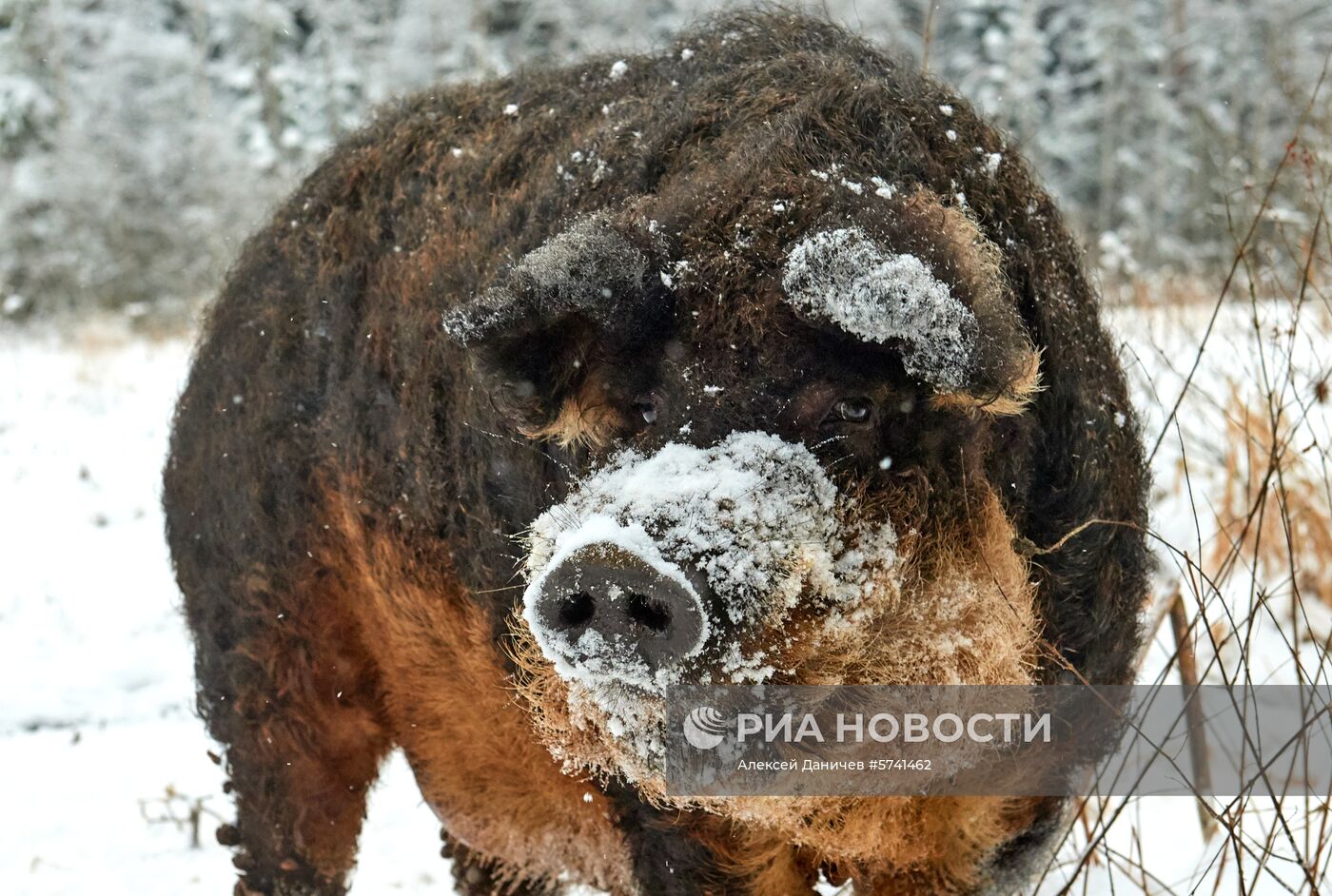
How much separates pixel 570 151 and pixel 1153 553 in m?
1.91

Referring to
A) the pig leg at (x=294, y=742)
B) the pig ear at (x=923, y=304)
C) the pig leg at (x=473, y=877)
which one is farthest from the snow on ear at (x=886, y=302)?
the pig leg at (x=473, y=877)

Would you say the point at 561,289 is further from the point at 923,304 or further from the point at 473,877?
the point at 473,877

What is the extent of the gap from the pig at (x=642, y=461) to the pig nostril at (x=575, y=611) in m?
0.01

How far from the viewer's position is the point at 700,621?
6.20 feet

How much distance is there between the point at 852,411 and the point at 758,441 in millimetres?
230

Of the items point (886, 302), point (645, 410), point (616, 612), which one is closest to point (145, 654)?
point (645, 410)

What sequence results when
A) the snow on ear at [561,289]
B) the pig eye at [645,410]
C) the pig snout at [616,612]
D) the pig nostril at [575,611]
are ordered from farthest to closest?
1. the pig eye at [645,410]
2. the snow on ear at [561,289]
3. the pig nostril at [575,611]
4. the pig snout at [616,612]

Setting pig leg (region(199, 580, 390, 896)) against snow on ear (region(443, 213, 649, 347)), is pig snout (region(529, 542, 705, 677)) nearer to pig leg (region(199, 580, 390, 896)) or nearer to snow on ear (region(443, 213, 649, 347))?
snow on ear (region(443, 213, 649, 347))

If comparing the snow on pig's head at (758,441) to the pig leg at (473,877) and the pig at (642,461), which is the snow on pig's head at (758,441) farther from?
the pig leg at (473,877)

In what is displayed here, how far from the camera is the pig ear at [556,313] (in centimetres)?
224

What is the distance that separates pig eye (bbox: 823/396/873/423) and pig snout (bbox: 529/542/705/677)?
566mm

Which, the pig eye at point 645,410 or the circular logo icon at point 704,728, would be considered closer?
the circular logo icon at point 704,728

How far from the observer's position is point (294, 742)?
145 inches

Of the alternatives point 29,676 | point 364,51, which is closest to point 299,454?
point 29,676
